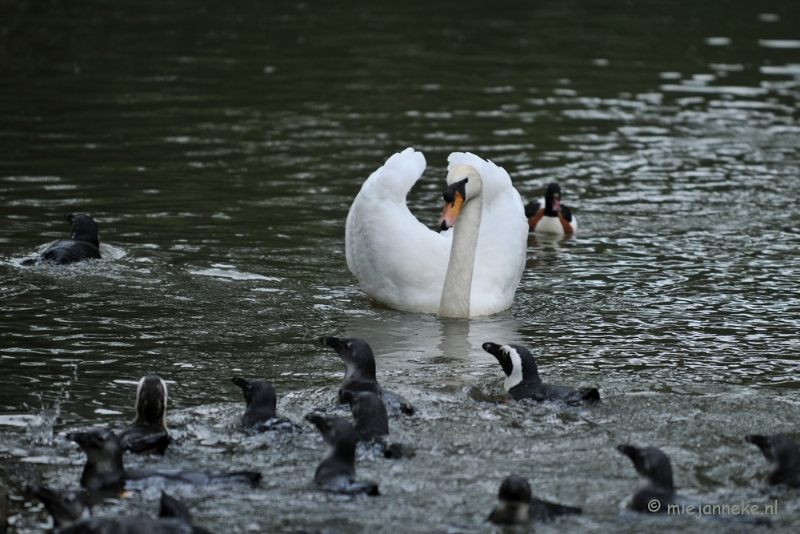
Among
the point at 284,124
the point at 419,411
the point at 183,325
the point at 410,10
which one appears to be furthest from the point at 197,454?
the point at 410,10

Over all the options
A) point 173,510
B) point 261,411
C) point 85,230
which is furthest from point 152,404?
point 85,230

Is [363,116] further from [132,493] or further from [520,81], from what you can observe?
[132,493]

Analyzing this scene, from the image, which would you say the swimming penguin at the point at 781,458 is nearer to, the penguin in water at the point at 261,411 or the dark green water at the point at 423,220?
the dark green water at the point at 423,220

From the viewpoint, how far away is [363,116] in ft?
66.8

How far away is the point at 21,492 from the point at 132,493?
0.62 metres

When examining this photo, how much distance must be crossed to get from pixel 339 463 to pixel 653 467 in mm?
1650

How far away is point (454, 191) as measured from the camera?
1080cm

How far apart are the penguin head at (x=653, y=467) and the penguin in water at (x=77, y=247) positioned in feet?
22.7

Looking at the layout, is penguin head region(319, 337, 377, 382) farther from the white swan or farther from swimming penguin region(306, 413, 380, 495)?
the white swan

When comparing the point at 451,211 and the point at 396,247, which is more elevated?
the point at 451,211

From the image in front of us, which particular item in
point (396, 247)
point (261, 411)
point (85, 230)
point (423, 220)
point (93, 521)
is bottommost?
point (423, 220)

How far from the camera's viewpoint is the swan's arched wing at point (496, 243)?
36.9 feet

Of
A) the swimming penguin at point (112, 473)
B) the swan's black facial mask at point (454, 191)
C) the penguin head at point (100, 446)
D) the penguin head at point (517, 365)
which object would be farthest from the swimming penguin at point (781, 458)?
the swan's black facial mask at point (454, 191)

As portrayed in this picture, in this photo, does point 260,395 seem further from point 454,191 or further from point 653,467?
point 454,191
